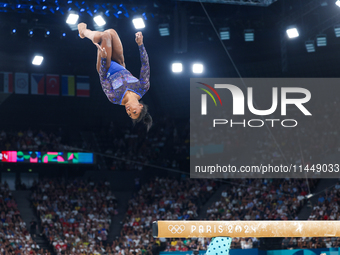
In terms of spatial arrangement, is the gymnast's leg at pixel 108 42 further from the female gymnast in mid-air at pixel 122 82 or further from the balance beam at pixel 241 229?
the balance beam at pixel 241 229

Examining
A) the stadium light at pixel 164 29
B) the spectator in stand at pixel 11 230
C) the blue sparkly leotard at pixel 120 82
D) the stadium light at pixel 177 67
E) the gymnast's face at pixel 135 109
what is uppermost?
the stadium light at pixel 164 29

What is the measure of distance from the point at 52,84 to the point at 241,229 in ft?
63.7

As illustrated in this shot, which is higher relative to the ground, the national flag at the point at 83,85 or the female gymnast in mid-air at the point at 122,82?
the national flag at the point at 83,85

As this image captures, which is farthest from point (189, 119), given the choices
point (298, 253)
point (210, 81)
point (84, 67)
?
point (298, 253)

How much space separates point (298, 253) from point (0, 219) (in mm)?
11628

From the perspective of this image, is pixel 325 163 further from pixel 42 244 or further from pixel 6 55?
pixel 6 55

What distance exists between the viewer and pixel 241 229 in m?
7.16

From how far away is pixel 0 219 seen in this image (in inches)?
729

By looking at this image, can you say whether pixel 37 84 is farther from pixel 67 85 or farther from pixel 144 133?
pixel 144 133

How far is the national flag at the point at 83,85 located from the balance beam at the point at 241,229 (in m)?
19.0

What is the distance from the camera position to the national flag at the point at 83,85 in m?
25.1

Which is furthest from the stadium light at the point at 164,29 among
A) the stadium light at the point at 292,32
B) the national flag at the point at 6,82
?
the national flag at the point at 6,82

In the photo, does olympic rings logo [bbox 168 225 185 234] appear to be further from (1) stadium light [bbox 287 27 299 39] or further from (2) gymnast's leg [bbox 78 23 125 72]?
(1) stadium light [bbox 287 27 299 39]

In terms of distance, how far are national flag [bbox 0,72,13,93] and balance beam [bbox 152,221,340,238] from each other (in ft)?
60.4
